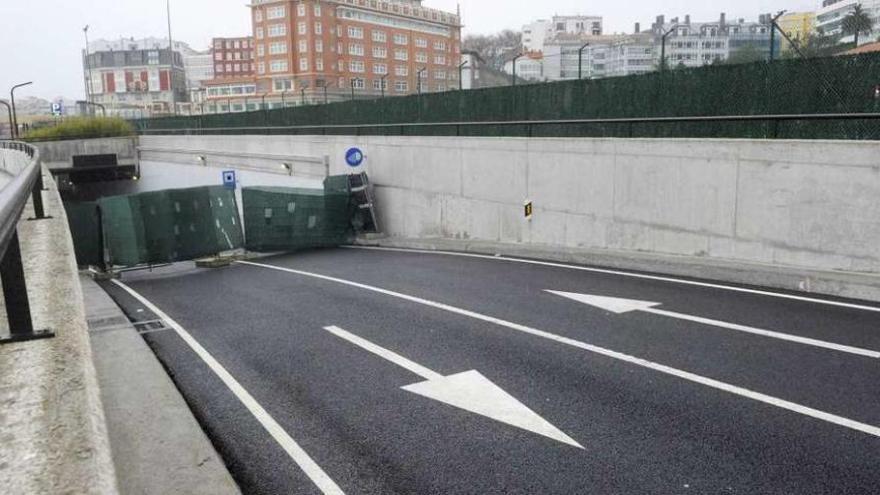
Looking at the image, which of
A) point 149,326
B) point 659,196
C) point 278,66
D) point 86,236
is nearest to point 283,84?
point 278,66

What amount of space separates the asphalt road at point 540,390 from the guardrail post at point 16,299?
1750 mm

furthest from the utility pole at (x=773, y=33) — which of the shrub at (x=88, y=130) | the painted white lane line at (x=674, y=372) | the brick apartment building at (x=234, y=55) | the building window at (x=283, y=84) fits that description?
the brick apartment building at (x=234, y=55)

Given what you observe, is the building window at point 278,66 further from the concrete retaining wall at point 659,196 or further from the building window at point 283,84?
the concrete retaining wall at point 659,196

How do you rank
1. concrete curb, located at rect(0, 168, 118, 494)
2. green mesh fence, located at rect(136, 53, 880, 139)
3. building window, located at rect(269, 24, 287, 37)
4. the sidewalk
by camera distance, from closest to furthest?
concrete curb, located at rect(0, 168, 118, 494)
the sidewalk
green mesh fence, located at rect(136, 53, 880, 139)
building window, located at rect(269, 24, 287, 37)

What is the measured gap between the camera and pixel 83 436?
10.1ft

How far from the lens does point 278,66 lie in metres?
115

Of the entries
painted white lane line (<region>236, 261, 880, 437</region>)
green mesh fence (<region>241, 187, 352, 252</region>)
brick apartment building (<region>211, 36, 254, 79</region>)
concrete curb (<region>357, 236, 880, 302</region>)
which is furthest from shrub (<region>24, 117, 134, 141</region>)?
brick apartment building (<region>211, 36, 254, 79</region>)

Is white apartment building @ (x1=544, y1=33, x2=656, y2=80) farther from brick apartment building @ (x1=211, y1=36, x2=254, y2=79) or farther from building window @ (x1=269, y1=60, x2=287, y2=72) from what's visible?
brick apartment building @ (x1=211, y1=36, x2=254, y2=79)

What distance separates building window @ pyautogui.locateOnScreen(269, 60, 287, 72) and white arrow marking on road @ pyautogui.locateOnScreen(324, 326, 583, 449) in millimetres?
112988

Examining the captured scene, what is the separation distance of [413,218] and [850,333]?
16.2m

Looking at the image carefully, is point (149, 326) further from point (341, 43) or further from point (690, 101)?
point (341, 43)

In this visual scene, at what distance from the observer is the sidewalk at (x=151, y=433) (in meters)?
4.74

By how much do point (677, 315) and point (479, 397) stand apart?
3.81 m

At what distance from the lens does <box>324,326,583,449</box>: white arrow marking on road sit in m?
5.85
